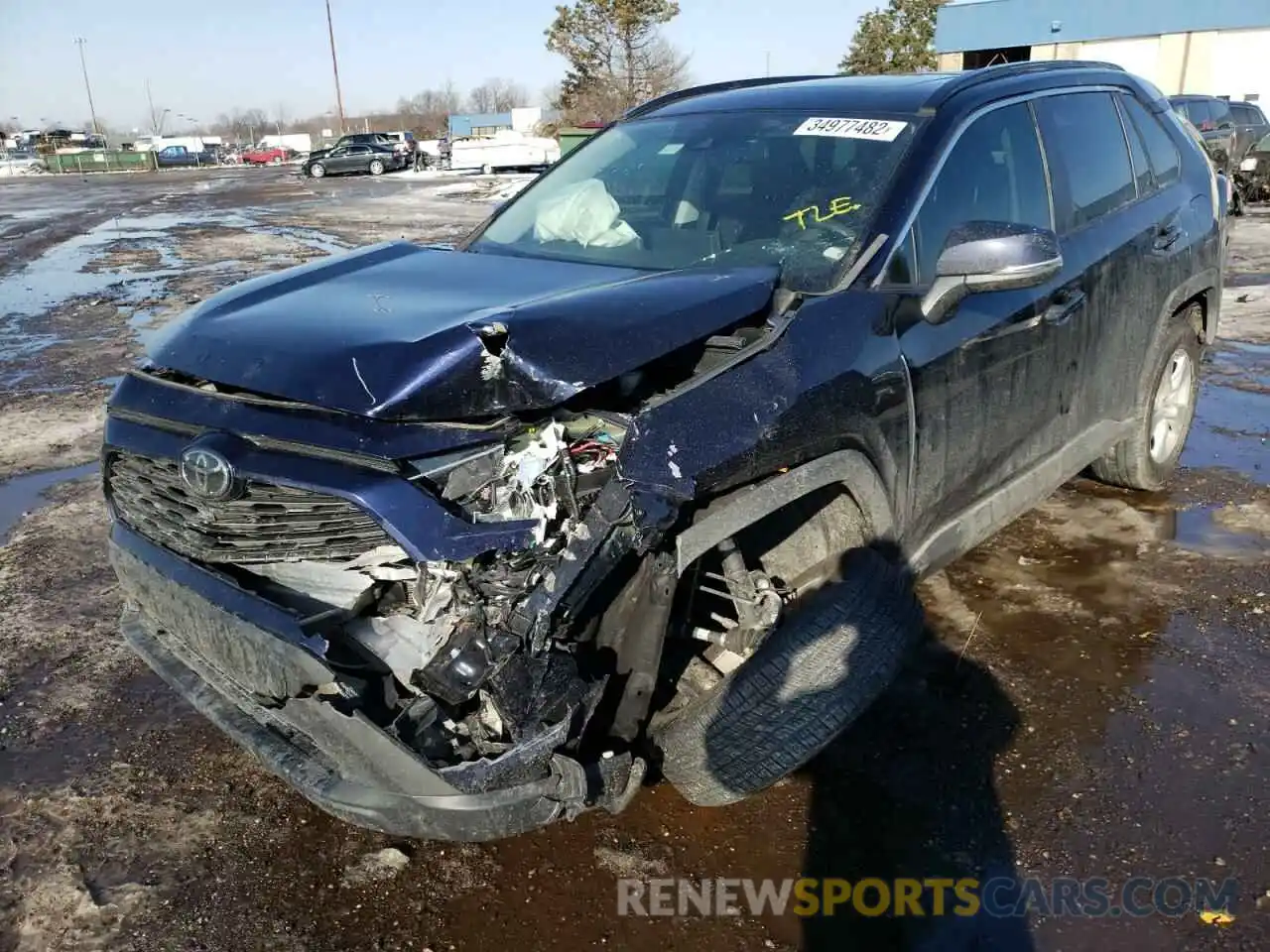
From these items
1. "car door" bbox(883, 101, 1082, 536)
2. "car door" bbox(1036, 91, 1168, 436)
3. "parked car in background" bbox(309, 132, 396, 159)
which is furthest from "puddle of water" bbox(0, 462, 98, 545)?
"parked car in background" bbox(309, 132, 396, 159)

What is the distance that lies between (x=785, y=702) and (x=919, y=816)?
2.38 feet

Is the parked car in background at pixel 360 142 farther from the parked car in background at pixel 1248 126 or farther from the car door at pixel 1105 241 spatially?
the car door at pixel 1105 241

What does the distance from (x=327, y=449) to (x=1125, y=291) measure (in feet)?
11.0

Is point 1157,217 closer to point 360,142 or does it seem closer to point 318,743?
point 318,743

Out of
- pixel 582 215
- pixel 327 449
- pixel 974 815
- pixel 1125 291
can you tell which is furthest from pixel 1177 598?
pixel 327 449

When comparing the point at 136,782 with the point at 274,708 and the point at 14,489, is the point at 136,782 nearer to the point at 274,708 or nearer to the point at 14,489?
the point at 274,708

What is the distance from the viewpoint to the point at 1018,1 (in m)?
36.4

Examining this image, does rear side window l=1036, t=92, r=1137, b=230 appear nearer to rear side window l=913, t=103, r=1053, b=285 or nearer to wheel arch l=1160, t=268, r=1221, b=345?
rear side window l=913, t=103, r=1053, b=285

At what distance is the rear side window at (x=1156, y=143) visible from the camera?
4.50m

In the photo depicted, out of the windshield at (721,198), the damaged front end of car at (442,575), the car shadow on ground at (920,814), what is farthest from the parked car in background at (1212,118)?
the damaged front end of car at (442,575)

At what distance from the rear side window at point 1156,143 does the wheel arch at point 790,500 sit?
274 centimetres

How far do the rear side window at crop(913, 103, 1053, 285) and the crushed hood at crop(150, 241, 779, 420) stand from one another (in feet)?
2.13

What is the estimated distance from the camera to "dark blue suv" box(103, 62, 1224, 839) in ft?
7.06

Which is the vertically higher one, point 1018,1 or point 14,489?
point 1018,1
